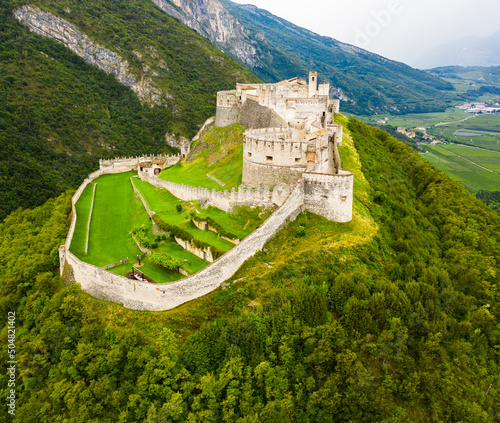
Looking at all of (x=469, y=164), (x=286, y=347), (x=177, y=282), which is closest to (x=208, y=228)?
(x=177, y=282)

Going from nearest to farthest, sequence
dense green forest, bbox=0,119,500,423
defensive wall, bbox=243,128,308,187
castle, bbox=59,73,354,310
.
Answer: dense green forest, bbox=0,119,500,423 < castle, bbox=59,73,354,310 < defensive wall, bbox=243,128,308,187

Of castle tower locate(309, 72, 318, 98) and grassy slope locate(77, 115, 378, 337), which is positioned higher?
castle tower locate(309, 72, 318, 98)

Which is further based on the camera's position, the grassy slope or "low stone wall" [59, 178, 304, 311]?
"low stone wall" [59, 178, 304, 311]

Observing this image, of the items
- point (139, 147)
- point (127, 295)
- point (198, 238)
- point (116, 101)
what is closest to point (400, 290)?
point (198, 238)

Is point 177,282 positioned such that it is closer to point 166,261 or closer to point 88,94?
point 166,261

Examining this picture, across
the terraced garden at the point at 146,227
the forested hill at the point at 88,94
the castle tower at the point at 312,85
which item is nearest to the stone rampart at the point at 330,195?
the terraced garden at the point at 146,227

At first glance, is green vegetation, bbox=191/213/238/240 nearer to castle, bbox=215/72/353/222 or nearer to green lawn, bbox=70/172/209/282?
green lawn, bbox=70/172/209/282

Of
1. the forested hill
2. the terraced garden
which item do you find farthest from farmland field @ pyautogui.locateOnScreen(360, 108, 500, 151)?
the terraced garden
